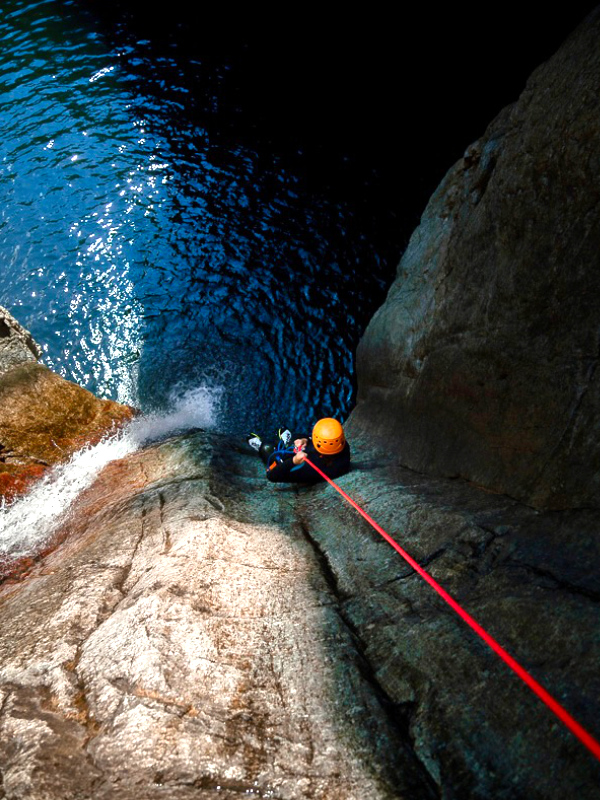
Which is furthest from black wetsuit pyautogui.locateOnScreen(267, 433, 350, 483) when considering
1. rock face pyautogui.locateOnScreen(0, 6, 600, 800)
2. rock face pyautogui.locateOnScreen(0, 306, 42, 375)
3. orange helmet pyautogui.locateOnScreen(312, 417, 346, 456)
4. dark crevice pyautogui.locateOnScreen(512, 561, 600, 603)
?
rock face pyautogui.locateOnScreen(0, 306, 42, 375)

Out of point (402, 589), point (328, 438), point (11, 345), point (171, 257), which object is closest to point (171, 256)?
point (171, 257)

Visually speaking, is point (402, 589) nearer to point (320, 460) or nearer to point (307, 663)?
point (307, 663)

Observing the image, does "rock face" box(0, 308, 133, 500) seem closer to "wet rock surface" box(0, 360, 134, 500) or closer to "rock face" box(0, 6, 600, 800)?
"wet rock surface" box(0, 360, 134, 500)

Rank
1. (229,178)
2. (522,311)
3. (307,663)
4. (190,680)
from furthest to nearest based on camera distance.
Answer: (229,178) → (522,311) → (307,663) → (190,680)

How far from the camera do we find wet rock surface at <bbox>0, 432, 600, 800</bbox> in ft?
7.77

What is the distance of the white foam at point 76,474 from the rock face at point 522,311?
188 inches

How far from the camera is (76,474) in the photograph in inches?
303

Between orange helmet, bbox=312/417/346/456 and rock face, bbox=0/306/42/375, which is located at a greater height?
rock face, bbox=0/306/42/375

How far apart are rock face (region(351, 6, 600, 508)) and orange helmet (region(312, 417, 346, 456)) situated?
0.92 meters

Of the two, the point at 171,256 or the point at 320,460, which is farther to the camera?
the point at 171,256

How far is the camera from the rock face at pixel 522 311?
389 centimetres

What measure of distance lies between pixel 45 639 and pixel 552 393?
14.5 ft

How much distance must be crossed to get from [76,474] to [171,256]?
7536 mm

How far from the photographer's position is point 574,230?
13.4ft
